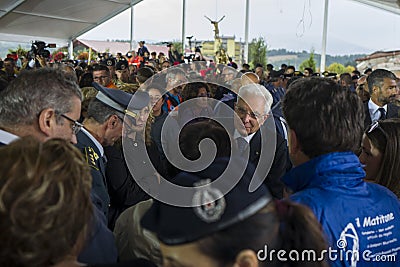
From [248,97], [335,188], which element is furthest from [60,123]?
[248,97]

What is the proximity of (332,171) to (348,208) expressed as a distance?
0.12m

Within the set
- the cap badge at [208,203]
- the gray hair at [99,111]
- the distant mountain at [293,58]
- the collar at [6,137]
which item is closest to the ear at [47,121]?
the collar at [6,137]

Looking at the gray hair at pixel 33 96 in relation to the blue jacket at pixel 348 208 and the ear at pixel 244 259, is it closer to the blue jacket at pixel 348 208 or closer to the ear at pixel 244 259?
the blue jacket at pixel 348 208

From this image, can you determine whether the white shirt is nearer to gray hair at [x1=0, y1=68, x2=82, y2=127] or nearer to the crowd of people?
the crowd of people

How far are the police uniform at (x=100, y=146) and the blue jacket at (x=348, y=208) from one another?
777 millimetres

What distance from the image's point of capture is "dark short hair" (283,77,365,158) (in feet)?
4.78

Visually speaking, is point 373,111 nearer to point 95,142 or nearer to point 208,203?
point 95,142

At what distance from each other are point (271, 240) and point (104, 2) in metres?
15.9

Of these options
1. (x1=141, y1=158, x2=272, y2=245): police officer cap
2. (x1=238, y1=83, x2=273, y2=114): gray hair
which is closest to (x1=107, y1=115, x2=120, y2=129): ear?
(x1=238, y1=83, x2=273, y2=114): gray hair

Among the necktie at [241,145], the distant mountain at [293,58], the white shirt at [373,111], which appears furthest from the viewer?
the distant mountain at [293,58]

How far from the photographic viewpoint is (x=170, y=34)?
15477mm

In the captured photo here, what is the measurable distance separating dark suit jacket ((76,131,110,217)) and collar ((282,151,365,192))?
0.80 meters

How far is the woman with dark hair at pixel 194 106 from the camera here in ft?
9.36

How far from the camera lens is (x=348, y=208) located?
4.57ft
